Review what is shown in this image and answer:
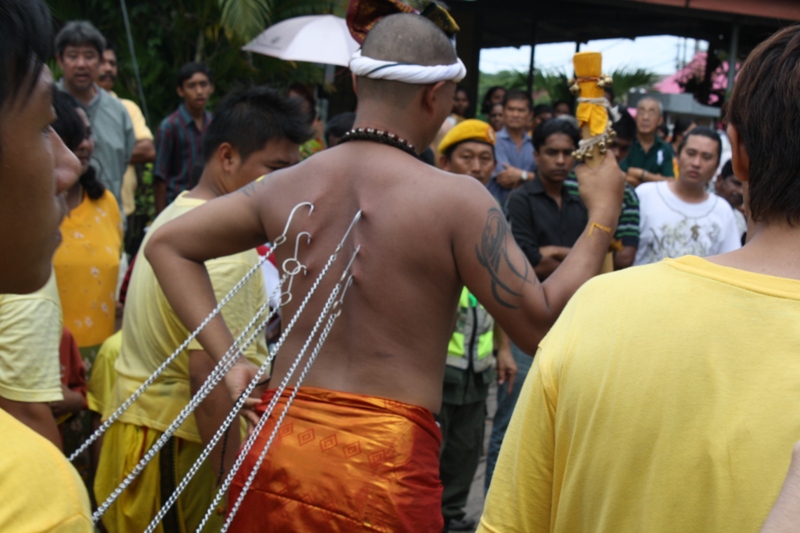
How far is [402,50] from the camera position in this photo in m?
2.54

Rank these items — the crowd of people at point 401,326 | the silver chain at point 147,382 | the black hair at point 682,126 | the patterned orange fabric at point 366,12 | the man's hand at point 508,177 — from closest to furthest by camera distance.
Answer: the crowd of people at point 401,326 < the silver chain at point 147,382 < the patterned orange fabric at point 366,12 < the man's hand at point 508,177 < the black hair at point 682,126

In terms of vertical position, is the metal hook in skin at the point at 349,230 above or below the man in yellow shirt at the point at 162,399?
above

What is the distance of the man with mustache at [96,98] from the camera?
587cm

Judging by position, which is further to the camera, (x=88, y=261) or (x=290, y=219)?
(x=88, y=261)

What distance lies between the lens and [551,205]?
16.7ft

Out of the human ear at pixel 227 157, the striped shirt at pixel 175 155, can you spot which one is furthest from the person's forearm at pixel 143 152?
the human ear at pixel 227 157

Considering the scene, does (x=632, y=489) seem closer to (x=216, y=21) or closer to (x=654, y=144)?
(x=654, y=144)

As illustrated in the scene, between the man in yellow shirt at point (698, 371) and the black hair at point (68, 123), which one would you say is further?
the black hair at point (68, 123)

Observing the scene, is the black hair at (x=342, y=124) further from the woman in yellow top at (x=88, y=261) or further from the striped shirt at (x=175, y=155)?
the woman in yellow top at (x=88, y=261)

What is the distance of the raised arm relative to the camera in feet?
7.78

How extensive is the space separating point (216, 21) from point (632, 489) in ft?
30.0

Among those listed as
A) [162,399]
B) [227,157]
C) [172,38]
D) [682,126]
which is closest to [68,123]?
[227,157]

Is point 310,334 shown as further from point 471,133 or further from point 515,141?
point 515,141

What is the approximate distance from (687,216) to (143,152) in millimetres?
3900
